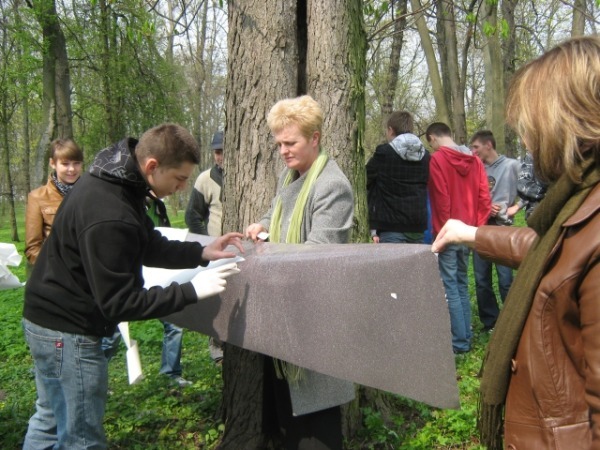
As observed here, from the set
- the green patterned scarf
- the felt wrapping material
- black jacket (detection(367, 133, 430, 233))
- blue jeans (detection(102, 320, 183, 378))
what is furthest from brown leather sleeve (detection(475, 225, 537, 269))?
black jacket (detection(367, 133, 430, 233))

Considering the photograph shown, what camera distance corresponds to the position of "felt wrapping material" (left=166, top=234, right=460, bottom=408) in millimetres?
2104

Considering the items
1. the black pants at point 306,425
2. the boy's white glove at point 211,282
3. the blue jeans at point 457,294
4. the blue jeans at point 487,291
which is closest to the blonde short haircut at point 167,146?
the boy's white glove at point 211,282

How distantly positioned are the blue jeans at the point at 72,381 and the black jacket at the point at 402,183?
343 cm

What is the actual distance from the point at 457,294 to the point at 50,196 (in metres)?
3.70

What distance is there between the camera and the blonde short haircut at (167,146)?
238 centimetres

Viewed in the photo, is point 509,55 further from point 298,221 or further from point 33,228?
point 298,221

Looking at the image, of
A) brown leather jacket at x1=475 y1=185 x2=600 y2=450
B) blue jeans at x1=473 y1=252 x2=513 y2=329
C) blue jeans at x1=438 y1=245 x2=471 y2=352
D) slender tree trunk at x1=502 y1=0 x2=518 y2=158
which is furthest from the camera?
slender tree trunk at x1=502 y1=0 x2=518 y2=158

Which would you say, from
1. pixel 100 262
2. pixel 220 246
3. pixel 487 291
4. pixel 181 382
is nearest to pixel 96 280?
pixel 100 262

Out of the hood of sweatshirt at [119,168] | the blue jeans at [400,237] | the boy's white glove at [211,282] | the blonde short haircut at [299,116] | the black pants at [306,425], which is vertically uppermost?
the blonde short haircut at [299,116]

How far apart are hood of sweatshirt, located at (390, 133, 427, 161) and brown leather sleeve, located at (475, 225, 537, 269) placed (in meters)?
3.18

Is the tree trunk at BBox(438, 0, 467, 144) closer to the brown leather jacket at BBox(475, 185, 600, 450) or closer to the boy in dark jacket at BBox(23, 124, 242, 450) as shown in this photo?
the boy in dark jacket at BBox(23, 124, 242, 450)

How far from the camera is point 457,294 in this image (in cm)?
522

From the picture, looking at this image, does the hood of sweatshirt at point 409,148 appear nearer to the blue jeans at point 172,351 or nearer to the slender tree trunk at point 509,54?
the blue jeans at point 172,351

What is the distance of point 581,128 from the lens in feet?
4.57
